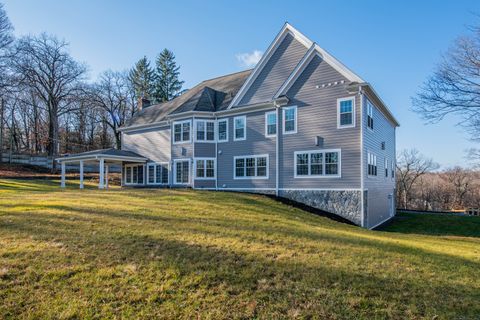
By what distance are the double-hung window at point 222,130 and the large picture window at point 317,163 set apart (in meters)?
5.37

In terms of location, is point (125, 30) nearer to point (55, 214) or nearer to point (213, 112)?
point (213, 112)

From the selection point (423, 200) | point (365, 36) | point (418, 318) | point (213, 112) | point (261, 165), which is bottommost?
point (423, 200)

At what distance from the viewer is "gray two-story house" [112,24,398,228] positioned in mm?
16141

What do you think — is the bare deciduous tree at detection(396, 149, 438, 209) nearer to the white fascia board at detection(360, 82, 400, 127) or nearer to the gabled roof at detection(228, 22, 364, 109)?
the white fascia board at detection(360, 82, 400, 127)

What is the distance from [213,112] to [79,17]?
29.9 ft

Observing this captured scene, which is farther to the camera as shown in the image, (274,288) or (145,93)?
(145,93)

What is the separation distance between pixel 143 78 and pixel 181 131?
36833 mm

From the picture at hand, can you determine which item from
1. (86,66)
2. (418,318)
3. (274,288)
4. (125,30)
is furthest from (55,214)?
(86,66)

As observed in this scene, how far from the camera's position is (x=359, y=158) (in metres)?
15.7

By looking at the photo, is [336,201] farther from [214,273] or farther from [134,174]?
[134,174]

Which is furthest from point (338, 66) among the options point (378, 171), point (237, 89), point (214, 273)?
point (214, 273)

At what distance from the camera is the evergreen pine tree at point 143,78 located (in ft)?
175

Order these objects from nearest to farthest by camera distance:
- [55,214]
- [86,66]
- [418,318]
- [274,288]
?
[418,318] < [274,288] < [55,214] < [86,66]

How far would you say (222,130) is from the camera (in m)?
21.2
